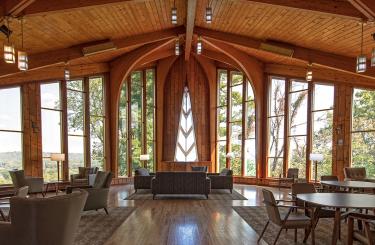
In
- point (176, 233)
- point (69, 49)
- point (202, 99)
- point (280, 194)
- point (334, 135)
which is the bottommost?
point (280, 194)

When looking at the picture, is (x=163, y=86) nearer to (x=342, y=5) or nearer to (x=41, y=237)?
(x=342, y=5)

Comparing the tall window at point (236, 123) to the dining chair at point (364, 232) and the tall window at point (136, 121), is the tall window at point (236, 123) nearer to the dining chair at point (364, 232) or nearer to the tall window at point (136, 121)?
the tall window at point (136, 121)

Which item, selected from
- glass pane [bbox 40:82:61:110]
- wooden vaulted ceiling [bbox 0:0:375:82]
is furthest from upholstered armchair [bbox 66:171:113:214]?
glass pane [bbox 40:82:61:110]

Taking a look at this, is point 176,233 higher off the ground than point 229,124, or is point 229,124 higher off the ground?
point 229,124

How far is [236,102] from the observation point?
1171cm

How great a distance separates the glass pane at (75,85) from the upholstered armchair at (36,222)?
24.5 ft

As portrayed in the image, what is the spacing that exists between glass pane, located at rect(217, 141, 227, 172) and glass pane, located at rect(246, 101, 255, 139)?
122cm

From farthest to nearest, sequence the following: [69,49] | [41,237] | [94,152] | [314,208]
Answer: [94,152]
[69,49]
[314,208]
[41,237]

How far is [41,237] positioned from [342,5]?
218 inches

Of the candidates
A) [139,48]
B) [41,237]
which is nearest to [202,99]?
[139,48]

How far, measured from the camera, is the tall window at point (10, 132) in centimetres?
785

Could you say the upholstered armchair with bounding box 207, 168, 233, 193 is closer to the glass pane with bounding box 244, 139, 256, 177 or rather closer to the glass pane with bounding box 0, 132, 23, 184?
the glass pane with bounding box 244, 139, 256, 177

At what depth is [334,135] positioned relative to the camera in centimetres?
865

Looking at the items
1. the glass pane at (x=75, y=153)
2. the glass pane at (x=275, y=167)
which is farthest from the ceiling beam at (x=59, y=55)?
the glass pane at (x=275, y=167)
